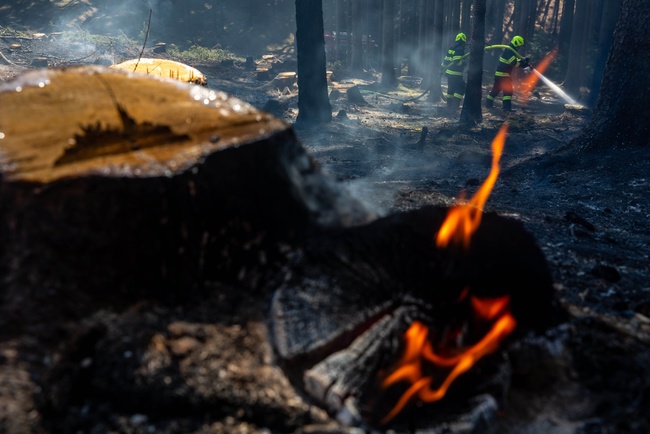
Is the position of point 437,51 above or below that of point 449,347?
above

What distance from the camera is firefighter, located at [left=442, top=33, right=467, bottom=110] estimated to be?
13.1m

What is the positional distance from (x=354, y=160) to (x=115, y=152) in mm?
6720

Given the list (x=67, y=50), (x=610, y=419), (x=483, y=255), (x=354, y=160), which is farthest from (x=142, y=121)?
(x=67, y=50)

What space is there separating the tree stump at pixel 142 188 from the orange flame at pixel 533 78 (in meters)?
14.9

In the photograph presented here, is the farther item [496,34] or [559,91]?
[496,34]

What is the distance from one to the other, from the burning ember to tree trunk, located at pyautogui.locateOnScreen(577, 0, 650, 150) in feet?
20.2

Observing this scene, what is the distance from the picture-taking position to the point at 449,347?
2480 millimetres

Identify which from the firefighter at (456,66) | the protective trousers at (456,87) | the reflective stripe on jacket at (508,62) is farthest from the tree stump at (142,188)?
the protective trousers at (456,87)

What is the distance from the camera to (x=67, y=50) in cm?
1680

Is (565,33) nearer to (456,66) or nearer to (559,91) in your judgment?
(559,91)

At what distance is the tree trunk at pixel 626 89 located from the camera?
7.18 metres

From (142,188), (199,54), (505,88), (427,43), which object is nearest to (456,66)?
→ (505,88)

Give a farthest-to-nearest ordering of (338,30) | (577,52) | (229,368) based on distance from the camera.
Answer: (338,30) → (577,52) → (229,368)

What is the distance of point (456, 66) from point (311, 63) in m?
3.92
